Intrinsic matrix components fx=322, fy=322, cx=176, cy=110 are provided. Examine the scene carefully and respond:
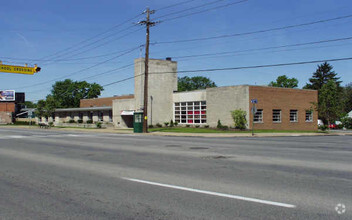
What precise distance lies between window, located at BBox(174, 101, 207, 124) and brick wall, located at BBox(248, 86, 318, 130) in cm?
711

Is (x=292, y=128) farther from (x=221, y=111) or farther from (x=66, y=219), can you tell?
(x=66, y=219)

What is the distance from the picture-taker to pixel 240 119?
35.1m

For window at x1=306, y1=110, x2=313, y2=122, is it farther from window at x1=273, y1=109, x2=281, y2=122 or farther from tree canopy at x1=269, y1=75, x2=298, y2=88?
tree canopy at x1=269, y1=75, x2=298, y2=88

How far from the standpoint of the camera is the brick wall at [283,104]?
121 feet

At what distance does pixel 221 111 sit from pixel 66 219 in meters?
34.0

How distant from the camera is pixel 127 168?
9.86 m

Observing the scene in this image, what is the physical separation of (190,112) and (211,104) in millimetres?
4182

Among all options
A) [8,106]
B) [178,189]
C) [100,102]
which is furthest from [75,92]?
[178,189]

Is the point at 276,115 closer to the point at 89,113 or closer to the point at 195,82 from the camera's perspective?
the point at 89,113

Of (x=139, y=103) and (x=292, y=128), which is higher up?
(x=139, y=103)

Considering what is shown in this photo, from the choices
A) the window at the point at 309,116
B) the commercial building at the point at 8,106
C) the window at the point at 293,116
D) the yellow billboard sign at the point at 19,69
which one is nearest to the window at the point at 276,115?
the window at the point at 293,116

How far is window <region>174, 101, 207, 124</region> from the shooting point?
135 feet

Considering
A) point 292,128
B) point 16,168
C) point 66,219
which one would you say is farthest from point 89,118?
point 66,219

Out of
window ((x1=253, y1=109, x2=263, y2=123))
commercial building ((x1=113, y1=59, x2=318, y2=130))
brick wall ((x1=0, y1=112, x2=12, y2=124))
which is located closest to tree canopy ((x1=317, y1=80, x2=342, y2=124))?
commercial building ((x1=113, y1=59, x2=318, y2=130))
